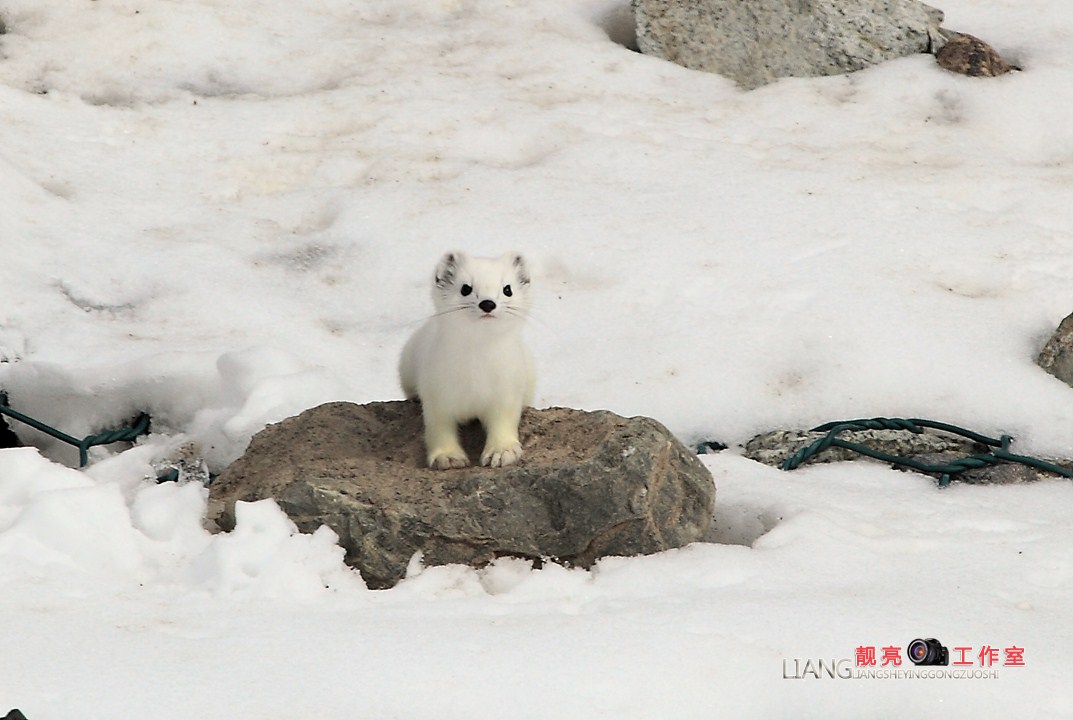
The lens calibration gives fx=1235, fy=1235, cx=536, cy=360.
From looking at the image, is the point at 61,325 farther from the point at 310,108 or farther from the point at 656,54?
the point at 656,54

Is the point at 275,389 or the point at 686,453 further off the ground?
the point at 686,453

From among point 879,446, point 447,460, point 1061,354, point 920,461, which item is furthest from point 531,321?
point 1061,354

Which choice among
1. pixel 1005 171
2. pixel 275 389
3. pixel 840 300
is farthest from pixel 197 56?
pixel 1005 171

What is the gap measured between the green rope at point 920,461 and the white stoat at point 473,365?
1.42m

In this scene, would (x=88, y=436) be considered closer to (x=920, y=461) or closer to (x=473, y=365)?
(x=473, y=365)

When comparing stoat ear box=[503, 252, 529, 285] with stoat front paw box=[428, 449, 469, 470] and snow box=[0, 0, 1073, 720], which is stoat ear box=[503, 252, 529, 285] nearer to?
stoat front paw box=[428, 449, 469, 470]

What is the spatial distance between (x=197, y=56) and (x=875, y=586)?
587cm

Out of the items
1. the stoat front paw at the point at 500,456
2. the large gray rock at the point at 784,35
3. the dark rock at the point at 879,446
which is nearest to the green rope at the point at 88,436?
the stoat front paw at the point at 500,456

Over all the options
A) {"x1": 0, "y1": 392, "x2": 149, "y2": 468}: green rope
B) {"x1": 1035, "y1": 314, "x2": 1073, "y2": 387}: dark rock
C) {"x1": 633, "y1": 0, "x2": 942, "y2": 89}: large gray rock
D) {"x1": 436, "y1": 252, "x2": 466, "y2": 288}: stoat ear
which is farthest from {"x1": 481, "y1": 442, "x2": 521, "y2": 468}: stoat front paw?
{"x1": 633, "y1": 0, "x2": 942, "y2": 89}: large gray rock

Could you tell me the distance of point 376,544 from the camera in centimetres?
366

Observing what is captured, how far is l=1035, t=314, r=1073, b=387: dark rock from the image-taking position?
5312 mm

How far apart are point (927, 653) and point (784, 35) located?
581 centimetres

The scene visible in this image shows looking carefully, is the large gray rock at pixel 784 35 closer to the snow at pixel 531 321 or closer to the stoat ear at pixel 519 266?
the snow at pixel 531 321

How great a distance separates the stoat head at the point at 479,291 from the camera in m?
3.93
